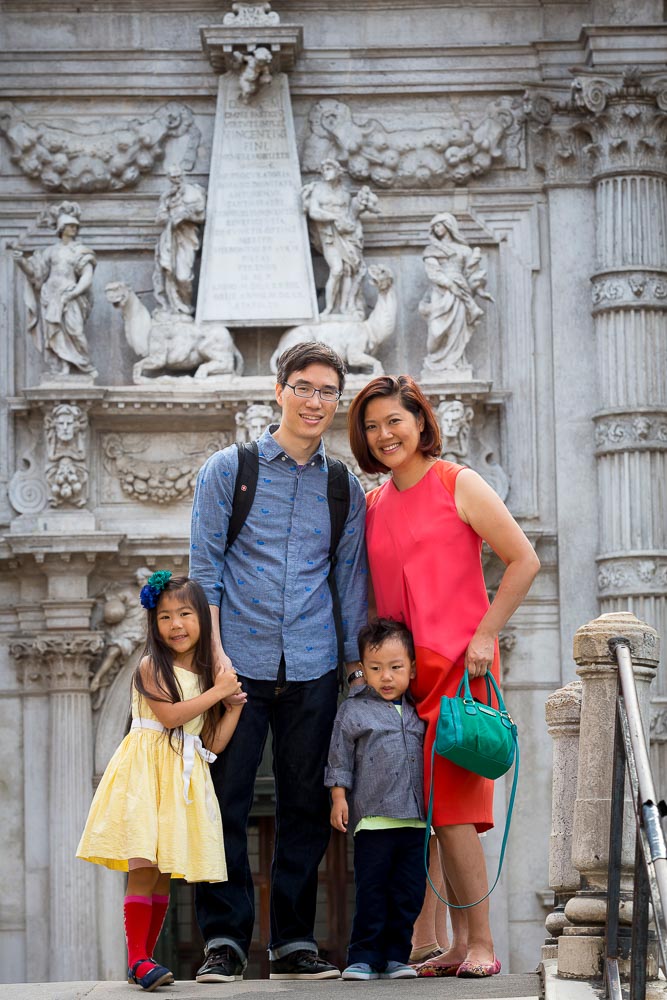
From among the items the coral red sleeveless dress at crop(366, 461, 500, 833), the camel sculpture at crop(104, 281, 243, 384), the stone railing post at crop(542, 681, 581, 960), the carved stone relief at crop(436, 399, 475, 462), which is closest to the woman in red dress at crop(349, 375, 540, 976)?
the coral red sleeveless dress at crop(366, 461, 500, 833)

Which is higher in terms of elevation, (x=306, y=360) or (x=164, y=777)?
(x=306, y=360)

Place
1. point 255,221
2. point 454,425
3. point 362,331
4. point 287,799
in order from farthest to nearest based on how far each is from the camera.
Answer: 1. point 255,221
2. point 362,331
3. point 454,425
4. point 287,799

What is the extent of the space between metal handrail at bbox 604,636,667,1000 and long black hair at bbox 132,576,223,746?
4.48 feet

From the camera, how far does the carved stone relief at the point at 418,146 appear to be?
13742 mm

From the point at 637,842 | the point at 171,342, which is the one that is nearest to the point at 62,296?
the point at 171,342

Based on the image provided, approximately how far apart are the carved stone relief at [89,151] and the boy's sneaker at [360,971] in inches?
359

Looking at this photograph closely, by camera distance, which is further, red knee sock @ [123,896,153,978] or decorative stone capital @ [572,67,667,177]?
decorative stone capital @ [572,67,667,177]

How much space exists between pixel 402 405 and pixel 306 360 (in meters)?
0.36

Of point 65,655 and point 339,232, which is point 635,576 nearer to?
point 339,232

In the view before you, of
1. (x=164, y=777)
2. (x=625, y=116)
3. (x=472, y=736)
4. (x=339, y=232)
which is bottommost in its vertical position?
(x=164, y=777)

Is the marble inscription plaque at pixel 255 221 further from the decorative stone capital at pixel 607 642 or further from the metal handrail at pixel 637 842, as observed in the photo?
the metal handrail at pixel 637 842

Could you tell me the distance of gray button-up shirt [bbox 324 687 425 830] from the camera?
5.80m

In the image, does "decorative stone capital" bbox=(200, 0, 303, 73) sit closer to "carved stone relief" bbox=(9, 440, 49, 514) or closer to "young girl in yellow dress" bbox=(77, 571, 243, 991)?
"carved stone relief" bbox=(9, 440, 49, 514)

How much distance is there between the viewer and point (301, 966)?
5.88 meters
